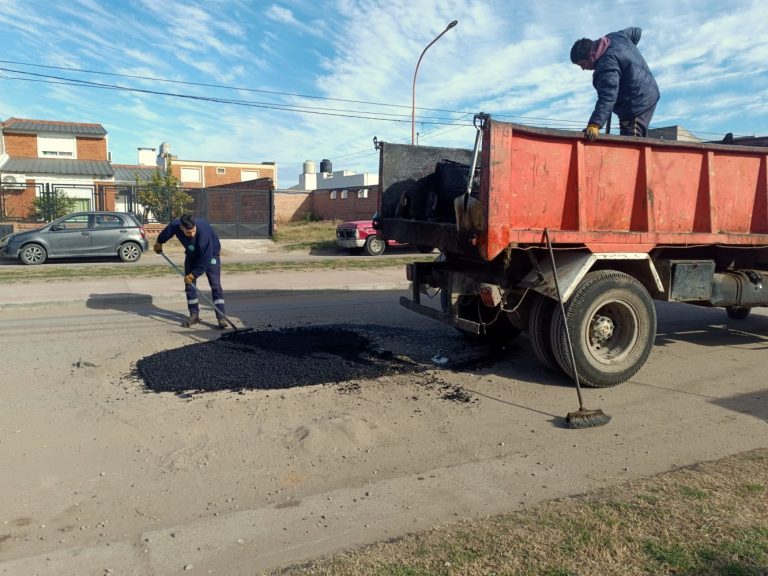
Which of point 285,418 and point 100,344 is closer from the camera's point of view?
point 285,418

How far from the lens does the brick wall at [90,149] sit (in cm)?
4003

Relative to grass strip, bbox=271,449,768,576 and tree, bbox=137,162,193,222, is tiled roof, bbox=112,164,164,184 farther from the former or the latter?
grass strip, bbox=271,449,768,576

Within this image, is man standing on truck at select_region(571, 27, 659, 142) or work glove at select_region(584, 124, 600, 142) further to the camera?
man standing on truck at select_region(571, 27, 659, 142)

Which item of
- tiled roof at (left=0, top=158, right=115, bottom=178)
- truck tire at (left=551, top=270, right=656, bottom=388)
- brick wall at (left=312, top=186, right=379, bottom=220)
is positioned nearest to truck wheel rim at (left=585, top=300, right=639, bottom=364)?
truck tire at (left=551, top=270, right=656, bottom=388)

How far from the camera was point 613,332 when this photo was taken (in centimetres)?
560

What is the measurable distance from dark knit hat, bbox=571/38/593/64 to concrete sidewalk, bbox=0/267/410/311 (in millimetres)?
6798

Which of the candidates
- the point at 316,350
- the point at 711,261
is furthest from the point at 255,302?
the point at 711,261

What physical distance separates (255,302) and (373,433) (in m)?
6.52

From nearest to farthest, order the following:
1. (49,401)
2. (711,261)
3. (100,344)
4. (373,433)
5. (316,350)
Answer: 1. (373,433)
2. (49,401)
3. (711,261)
4. (316,350)
5. (100,344)

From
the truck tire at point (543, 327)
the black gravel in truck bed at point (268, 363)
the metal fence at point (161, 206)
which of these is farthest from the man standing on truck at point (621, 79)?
the metal fence at point (161, 206)

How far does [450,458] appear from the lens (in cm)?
399

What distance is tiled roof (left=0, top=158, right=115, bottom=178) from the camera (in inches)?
1391

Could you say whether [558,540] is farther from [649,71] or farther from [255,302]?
→ [255,302]

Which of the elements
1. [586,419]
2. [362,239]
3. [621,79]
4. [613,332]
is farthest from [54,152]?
[586,419]
